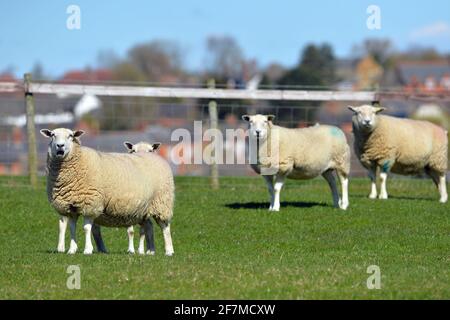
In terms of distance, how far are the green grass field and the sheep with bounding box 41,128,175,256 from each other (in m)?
0.52

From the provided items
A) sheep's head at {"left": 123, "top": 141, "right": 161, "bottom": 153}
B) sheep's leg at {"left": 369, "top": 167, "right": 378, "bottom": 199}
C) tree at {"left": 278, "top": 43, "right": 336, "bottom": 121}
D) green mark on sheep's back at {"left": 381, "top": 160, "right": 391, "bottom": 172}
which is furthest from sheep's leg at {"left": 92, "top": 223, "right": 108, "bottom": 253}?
tree at {"left": 278, "top": 43, "right": 336, "bottom": 121}

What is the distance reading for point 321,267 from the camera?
432 inches

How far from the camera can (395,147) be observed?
711 inches

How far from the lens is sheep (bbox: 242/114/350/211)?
1639 centimetres

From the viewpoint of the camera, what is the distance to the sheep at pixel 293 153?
16.4 metres

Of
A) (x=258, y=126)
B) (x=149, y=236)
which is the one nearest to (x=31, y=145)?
(x=258, y=126)

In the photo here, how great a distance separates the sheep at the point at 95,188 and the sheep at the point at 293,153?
387 centimetres

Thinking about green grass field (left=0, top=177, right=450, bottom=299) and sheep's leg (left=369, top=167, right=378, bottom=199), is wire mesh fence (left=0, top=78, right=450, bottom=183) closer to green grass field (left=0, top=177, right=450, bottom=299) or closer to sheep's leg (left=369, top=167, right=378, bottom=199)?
green grass field (left=0, top=177, right=450, bottom=299)

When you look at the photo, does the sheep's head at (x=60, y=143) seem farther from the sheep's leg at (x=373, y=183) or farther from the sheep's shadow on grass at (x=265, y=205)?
the sheep's leg at (x=373, y=183)

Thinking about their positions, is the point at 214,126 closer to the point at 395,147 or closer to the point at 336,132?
the point at 336,132

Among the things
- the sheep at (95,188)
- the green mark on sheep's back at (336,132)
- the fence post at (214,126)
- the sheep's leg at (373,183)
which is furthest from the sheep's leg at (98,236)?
the fence post at (214,126)

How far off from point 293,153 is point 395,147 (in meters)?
2.53
